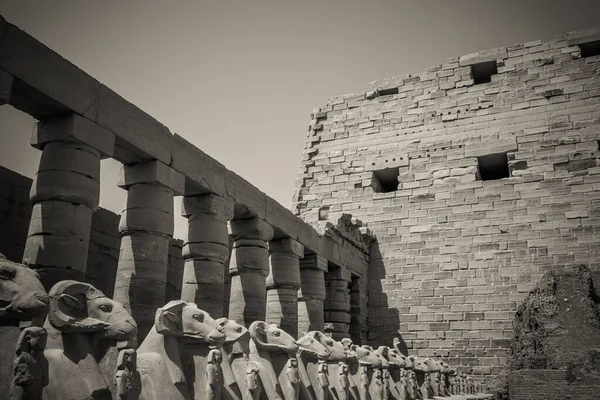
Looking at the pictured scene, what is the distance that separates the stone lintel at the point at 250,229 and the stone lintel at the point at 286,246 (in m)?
1.22

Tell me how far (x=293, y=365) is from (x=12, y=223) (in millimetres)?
5757

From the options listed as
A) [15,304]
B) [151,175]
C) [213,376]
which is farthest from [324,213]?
[15,304]

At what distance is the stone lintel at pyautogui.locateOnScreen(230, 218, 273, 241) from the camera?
10453mm

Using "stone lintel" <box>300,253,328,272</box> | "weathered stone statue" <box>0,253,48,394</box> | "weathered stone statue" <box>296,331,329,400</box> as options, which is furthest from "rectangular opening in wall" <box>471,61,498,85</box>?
"weathered stone statue" <box>0,253,48,394</box>

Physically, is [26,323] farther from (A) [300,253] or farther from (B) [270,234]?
(A) [300,253]

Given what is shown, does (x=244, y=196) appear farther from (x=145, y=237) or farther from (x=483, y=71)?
(x=483, y=71)

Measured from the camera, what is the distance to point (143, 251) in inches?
308

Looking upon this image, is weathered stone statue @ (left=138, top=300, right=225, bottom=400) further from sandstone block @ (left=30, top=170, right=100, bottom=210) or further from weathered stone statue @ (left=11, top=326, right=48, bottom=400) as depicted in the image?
sandstone block @ (left=30, top=170, right=100, bottom=210)

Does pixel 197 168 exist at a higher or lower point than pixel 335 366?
higher

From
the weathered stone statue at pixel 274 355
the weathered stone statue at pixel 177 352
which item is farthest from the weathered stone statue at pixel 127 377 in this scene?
the weathered stone statue at pixel 274 355

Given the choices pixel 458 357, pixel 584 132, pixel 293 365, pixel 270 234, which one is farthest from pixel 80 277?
pixel 584 132

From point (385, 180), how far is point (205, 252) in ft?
33.1

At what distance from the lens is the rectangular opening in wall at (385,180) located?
17248 millimetres

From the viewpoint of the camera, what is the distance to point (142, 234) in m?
7.89
